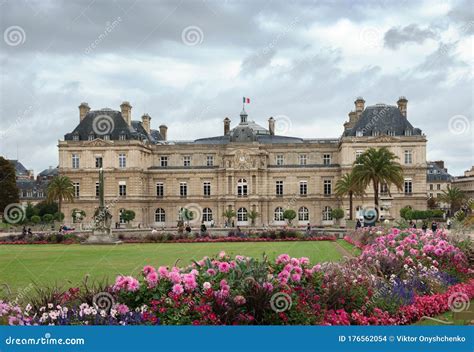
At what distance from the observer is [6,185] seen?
66.1m

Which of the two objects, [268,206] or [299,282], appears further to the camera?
[268,206]

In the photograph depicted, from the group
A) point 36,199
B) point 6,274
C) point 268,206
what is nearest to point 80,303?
point 6,274

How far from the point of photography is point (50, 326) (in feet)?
33.4

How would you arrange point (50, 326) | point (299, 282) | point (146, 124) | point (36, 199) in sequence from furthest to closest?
point (36, 199), point (146, 124), point (299, 282), point (50, 326)

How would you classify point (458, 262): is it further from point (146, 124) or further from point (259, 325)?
point (146, 124)

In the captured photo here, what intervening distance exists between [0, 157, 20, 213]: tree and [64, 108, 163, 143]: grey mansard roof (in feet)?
23.7

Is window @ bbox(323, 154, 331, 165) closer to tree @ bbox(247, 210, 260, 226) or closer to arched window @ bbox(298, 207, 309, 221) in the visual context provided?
arched window @ bbox(298, 207, 309, 221)

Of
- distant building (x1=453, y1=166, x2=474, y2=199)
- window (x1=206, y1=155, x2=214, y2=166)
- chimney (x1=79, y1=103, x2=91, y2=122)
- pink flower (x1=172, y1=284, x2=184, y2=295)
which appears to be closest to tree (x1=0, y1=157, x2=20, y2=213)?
chimney (x1=79, y1=103, x2=91, y2=122)

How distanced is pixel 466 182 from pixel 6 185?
77.4 meters

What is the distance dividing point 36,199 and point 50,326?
91.2m

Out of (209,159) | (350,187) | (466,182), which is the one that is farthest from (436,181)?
(350,187)

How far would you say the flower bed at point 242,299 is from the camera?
35.8 feet

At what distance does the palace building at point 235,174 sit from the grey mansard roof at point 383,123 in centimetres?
11

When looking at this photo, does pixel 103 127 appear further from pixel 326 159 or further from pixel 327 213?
pixel 327 213
